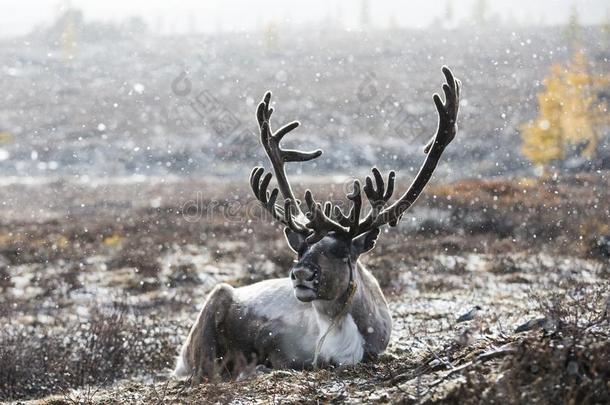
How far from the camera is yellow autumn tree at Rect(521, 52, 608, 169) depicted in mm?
35750

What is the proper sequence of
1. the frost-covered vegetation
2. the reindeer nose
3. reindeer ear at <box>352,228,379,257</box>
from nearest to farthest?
the frost-covered vegetation, the reindeer nose, reindeer ear at <box>352,228,379,257</box>

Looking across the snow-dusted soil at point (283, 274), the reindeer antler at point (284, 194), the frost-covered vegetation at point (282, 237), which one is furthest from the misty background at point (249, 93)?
the reindeer antler at point (284, 194)

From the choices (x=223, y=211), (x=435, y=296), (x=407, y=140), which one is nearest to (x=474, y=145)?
(x=407, y=140)

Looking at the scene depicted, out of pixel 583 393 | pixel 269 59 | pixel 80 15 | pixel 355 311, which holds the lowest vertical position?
pixel 355 311

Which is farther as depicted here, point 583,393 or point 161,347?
point 161,347

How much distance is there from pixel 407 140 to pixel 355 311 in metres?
41.9

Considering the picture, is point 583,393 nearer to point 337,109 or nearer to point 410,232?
point 410,232

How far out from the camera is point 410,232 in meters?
15.5

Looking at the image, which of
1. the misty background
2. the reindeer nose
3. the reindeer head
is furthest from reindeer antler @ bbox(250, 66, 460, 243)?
the misty background

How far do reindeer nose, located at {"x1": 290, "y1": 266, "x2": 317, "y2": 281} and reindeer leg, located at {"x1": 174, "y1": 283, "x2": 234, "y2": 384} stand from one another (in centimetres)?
123

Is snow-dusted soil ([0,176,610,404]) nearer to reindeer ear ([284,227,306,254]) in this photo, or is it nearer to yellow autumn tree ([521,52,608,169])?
reindeer ear ([284,227,306,254])

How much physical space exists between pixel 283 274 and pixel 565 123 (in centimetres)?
2987

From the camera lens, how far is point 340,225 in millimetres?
5680

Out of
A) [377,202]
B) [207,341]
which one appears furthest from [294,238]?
[207,341]
